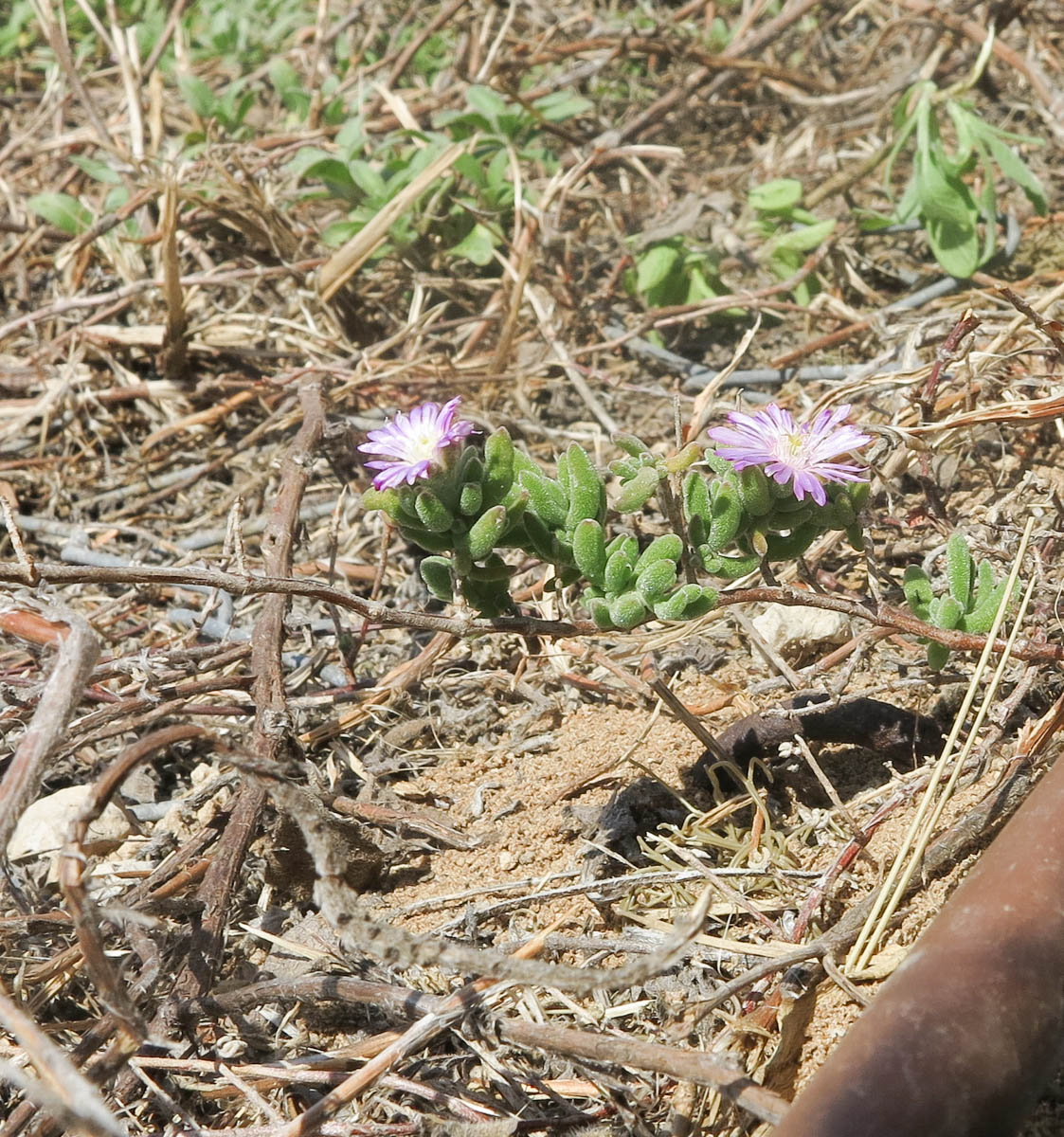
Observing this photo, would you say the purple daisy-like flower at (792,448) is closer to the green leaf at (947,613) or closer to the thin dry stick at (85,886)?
the green leaf at (947,613)

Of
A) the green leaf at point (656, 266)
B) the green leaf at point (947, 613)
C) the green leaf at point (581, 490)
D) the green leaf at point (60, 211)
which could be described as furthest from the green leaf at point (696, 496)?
the green leaf at point (60, 211)

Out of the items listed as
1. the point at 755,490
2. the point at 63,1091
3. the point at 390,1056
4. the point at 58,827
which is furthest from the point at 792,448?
the point at 58,827

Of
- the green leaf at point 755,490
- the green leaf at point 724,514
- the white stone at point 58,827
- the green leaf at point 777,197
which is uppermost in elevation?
the green leaf at point 755,490

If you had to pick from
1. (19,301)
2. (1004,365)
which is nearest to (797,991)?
(1004,365)

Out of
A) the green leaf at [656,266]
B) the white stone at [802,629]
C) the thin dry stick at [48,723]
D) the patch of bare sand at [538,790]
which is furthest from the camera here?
the green leaf at [656,266]

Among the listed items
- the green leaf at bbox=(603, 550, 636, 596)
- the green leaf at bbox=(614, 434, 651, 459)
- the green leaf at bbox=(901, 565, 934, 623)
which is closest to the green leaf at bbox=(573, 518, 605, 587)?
the green leaf at bbox=(603, 550, 636, 596)

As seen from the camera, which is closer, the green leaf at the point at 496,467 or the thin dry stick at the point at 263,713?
the green leaf at the point at 496,467
